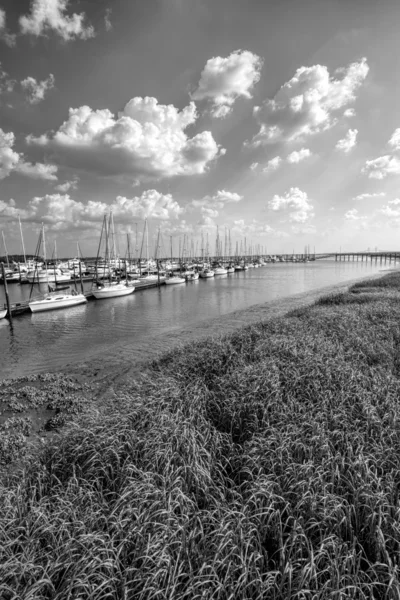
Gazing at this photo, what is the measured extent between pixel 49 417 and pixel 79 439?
5250 mm

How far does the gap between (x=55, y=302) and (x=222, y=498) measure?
4139 centimetres

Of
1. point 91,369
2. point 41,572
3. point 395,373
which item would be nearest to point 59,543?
point 41,572

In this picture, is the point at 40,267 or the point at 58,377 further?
the point at 40,267

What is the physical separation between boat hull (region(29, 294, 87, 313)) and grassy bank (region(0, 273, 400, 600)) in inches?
1382

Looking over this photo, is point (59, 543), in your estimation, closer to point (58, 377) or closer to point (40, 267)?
point (58, 377)

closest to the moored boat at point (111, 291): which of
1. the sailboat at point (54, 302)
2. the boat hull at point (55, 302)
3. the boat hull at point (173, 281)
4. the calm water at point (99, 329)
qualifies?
the calm water at point (99, 329)

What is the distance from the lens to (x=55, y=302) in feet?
132

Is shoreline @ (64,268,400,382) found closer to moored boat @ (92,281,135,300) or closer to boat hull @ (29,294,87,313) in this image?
boat hull @ (29,294,87,313)

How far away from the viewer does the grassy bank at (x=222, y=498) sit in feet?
10.8

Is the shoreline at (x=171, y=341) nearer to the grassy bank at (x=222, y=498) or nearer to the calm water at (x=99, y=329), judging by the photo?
the calm water at (x=99, y=329)

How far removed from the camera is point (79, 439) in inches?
257

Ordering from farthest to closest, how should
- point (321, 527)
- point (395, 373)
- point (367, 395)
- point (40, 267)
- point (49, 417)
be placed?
point (40, 267), point (49, 417), point (395, 373), point (367, 395), point (321, 527)

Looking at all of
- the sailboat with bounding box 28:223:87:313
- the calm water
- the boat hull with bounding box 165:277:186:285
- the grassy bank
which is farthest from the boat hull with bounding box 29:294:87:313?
the grassy bank

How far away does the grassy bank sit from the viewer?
3.29 meters
